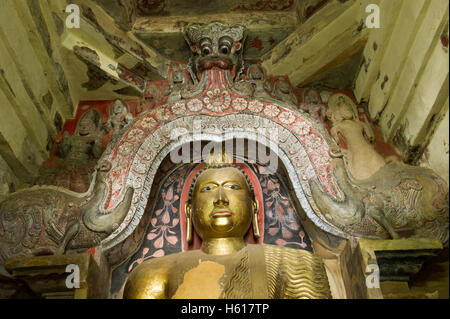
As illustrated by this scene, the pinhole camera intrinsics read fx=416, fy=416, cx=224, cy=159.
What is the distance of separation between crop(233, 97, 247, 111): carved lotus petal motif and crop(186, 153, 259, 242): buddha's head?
74 cm

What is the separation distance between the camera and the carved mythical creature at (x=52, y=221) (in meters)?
4.12

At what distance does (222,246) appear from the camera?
4586mm

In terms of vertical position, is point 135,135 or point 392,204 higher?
point 135,135

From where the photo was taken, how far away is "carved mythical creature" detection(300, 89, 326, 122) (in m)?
5.59

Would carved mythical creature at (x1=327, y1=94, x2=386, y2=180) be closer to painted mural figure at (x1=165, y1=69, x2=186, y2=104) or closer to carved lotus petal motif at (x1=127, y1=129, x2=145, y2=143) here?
painted mural figure at (x1=165, y1=69, x2=186, y2=104)

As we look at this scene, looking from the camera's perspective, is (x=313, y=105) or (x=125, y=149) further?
(x=313, y=105)

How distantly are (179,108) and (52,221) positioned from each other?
6.58 feet

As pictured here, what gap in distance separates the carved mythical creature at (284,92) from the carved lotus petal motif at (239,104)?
1.93 feet

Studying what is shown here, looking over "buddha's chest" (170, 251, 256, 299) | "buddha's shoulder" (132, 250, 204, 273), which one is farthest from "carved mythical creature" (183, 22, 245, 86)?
"buddha's chest" (170, 251, 256, 299)

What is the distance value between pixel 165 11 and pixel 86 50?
141 cm

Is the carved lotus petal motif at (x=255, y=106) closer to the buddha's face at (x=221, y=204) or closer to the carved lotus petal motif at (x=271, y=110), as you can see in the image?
the carved lotus petal motif at (x=271, y=110)

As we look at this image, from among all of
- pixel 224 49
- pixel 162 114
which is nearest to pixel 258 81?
pixel 224 49

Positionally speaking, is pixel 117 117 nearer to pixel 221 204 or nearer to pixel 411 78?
pixel 221 204

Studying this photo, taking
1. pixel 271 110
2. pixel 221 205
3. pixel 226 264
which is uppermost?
pixel 271 110
